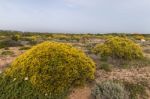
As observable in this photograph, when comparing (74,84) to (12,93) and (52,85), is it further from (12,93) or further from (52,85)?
(12,93)

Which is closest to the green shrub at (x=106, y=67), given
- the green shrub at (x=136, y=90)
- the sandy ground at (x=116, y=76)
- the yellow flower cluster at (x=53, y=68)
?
the sandy ground at (x=116, y=76)

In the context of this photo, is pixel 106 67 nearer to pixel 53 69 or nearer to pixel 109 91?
pixel 109 91

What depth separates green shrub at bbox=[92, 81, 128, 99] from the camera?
1058cm

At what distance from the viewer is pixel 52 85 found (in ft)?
35.7

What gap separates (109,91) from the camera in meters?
10.7

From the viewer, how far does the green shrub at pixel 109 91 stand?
1058cm

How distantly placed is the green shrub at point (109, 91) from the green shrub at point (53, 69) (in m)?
0.74

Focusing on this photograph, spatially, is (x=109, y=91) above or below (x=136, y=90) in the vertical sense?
above

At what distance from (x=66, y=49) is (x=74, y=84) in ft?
4.38

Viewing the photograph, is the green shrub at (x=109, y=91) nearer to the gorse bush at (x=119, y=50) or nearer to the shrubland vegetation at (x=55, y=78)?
the shrubland vegetation at (x=55, y=78)

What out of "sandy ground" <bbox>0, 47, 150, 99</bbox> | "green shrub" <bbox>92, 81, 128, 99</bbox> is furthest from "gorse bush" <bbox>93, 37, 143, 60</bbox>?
"green shrub" <bbox>92, 81, 128, 99</bbox>

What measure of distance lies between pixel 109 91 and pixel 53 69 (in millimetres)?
1835

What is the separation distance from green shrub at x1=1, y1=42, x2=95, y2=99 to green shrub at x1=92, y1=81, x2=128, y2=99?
2.44 ft

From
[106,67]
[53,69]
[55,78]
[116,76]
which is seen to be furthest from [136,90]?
[53,69]
